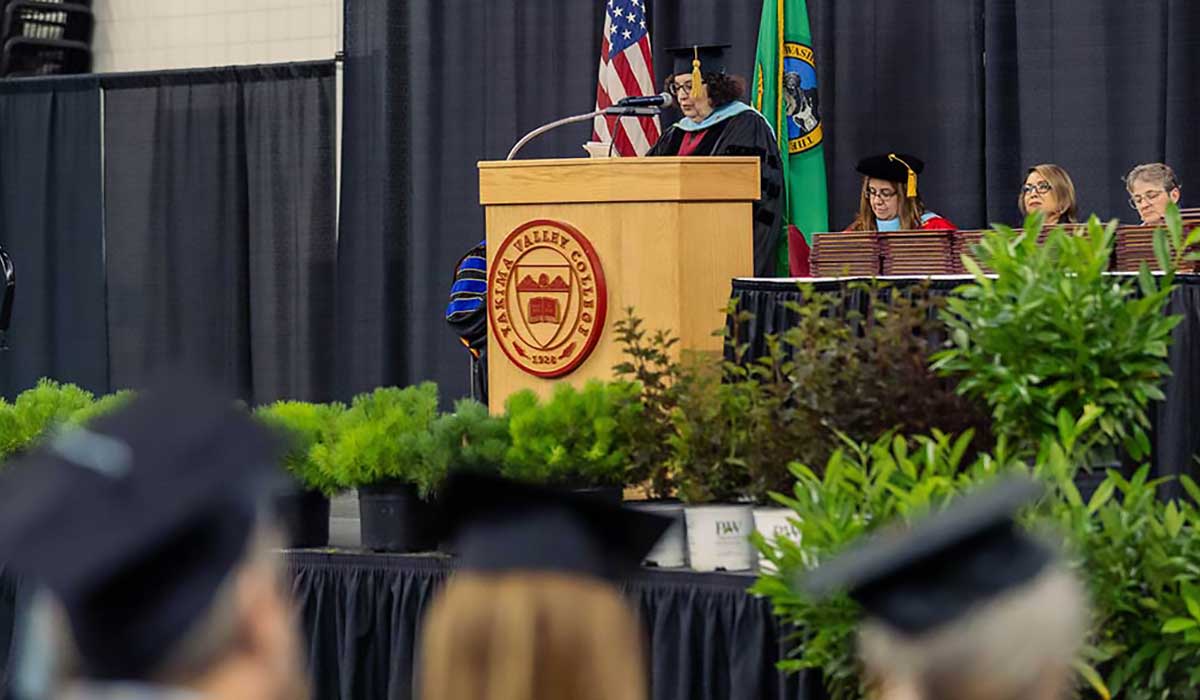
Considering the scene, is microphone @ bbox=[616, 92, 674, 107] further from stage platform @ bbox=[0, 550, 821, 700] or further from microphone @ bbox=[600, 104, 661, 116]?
stage platform @ bbox=[0, 550, 821, 700]

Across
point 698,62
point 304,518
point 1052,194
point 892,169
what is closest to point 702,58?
point 698,62

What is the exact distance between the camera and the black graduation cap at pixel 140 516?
3.62 ft

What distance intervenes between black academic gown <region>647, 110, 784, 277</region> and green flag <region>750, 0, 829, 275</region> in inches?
24.3

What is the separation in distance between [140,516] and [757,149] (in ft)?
18.6

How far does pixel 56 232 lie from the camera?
400 inches

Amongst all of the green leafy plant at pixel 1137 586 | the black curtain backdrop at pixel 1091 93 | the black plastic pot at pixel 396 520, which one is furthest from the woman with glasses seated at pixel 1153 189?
the green leafy plant at pixel 1137 586

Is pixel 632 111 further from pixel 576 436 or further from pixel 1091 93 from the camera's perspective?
pixel 1091 93

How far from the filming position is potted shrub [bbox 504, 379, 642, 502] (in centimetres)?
347

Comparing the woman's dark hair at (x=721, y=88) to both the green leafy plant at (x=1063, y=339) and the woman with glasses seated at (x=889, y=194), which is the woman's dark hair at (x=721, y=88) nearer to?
the woman with glasses seated at (x=889, y=194)

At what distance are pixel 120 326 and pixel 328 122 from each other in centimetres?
162

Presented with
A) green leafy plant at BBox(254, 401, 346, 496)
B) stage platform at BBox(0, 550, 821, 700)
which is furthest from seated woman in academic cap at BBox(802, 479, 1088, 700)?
green leafy plant at BBox(254, 401, 346, 496)

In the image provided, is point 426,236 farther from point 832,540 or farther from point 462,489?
point 462,489

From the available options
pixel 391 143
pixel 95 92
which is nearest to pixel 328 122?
pixel 391 143

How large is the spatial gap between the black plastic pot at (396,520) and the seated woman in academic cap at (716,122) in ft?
10.2
